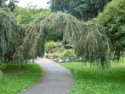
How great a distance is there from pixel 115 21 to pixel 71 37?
2883 millimetres

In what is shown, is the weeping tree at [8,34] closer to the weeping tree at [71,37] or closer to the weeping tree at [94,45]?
the weeping tree at [71,37]

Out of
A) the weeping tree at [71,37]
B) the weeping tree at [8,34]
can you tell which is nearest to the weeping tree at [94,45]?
the weeping tree at [71,37]

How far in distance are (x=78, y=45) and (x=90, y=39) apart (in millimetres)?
892

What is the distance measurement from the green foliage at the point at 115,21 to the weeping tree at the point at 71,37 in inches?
19.4

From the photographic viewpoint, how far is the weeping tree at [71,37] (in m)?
17.2

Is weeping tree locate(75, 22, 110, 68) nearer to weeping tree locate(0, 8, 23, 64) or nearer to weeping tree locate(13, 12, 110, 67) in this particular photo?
weeping tree locate(13, 12, 110, 67)

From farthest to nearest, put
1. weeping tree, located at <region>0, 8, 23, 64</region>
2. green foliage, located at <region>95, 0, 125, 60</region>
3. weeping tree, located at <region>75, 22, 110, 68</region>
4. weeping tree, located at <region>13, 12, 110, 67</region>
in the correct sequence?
weeping tree, located at <region>0, 8, 23, 64</region>
weeping tree, located at <region>13, 12, 110, 67</region>
weeping tree, located at <region>75, 22, 110, 68</region>
green foliage, located at <region>95, 0, 125, 60</region>

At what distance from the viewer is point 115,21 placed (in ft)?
53.3

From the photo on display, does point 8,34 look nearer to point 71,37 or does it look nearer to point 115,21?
point 71,37

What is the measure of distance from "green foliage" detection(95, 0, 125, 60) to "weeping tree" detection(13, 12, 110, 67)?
19.4 inches

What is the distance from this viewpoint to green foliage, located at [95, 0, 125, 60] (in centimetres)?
1586

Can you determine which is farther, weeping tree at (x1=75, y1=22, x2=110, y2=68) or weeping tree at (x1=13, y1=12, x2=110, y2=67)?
weeping tree at (x1=13, y1=12, x2=110, y2=67)

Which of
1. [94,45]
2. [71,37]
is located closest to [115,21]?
[94,45]

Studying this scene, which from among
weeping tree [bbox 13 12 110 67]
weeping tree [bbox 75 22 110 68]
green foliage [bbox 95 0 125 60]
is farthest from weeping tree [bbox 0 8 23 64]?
green foliage [bbox 95 0 125 60]
